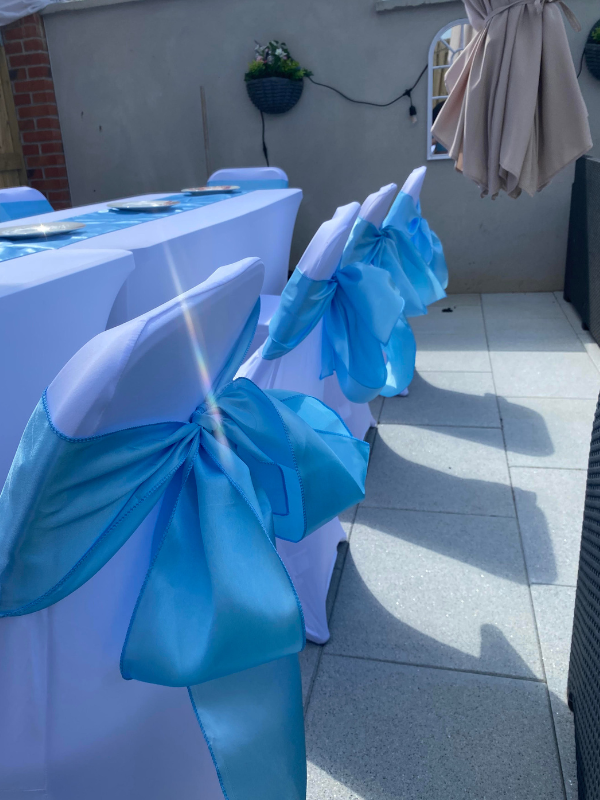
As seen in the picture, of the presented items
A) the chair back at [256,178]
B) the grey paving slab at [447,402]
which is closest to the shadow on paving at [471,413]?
the grey paving slab at [447,402]

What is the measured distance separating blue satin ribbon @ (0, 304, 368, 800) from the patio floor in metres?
0.54

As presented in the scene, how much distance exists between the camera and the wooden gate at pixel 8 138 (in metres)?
5.15

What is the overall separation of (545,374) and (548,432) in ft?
2.33

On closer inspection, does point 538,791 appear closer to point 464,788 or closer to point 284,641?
point 464,788

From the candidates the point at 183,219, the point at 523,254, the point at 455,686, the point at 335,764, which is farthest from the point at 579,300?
the point at 335,764

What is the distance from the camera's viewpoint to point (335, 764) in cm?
133

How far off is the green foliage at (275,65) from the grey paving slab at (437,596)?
363cm

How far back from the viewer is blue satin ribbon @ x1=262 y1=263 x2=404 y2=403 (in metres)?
1.50

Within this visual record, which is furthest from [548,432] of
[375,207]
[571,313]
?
[571,313]

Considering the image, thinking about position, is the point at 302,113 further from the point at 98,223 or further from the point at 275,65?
the point at 98,223

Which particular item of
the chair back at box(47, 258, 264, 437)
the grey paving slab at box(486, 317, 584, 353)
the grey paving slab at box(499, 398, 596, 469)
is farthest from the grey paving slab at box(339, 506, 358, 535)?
the grey paving slab at box(486, 317, 584, 353)

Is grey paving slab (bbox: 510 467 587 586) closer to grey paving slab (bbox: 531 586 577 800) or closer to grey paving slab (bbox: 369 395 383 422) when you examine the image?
grey paving slab (bbox: 531 586 577 800)

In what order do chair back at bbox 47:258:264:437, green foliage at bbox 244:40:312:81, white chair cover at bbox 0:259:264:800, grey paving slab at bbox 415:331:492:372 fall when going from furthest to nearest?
green foliage at bbox 244:40:312:81 → grey paving slab at bbox 415:331:492:372 → white chair cover at bbox 0:259:264:800 → chair back at bbox 47:258:264:437

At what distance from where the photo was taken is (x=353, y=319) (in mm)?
1685
